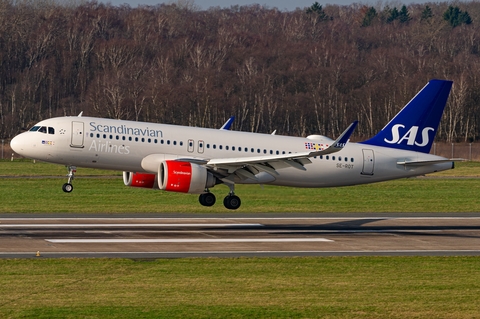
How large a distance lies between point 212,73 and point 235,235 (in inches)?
4038

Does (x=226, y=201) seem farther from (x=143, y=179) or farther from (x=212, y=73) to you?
(x=212, y=73)

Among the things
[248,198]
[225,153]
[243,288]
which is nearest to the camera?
[243,288]

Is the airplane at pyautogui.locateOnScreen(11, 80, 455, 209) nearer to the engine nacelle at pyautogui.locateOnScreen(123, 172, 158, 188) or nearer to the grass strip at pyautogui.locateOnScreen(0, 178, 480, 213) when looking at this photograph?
the engine nacelle at pyautogui.locateOnScreen(123, 172, 158, 188)

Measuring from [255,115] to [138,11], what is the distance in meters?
68.6

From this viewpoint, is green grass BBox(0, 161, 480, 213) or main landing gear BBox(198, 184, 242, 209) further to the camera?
green grass BBox(0, 161, 480, 213)

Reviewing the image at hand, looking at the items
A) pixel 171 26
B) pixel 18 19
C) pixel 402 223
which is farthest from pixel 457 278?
pixel 171 26

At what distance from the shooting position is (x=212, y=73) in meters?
141

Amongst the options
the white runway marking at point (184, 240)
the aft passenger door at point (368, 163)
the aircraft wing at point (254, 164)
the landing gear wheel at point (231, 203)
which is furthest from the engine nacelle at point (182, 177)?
the aft passenger door at point (368, 163)

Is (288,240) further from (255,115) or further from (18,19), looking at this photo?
(18,19)

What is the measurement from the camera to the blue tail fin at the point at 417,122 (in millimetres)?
48531

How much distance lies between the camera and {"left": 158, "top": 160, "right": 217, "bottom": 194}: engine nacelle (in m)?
41.4

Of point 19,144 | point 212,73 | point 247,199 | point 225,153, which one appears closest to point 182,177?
point 225,153

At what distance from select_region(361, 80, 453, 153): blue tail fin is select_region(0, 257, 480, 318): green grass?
15.9 m

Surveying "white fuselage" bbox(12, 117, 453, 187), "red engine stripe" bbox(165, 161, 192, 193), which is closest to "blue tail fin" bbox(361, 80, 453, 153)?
"white fuselage" bbox(12, 117, 453, 187)
